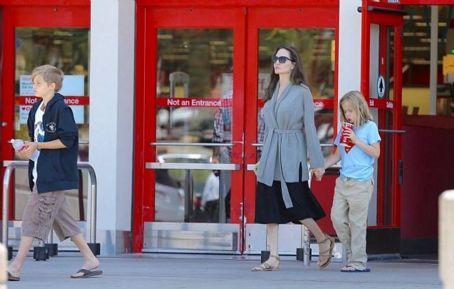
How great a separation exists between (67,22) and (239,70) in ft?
6.33

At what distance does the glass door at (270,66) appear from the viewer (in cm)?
1357

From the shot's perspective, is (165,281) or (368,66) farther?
(368,66)

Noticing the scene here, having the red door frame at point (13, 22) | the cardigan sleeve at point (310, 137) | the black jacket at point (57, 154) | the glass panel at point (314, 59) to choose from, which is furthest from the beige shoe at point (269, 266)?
the red door frame at point (13, 22)

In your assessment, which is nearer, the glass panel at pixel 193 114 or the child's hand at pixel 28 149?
the child's hand at pixel 28 149

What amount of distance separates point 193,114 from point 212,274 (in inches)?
100

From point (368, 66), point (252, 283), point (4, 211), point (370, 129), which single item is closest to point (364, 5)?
point (368, 66)

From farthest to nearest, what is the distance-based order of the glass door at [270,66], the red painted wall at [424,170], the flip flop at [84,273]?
the red painted wall at [424,170]
the glass door at [270,66]
the flip flop at [84,273]

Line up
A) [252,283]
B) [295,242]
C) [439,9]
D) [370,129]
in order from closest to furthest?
[252,283] → [370,129] → [295,242] → [439,9]

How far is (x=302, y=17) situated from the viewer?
13617mm

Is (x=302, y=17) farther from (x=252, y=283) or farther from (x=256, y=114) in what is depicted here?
(x=252, y=283)

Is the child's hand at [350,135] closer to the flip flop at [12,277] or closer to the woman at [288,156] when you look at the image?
the woman at [288,156]

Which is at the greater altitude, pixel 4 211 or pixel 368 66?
pixel 368 66

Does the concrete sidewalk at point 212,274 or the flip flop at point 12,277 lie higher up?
the flip flop at point 12,277

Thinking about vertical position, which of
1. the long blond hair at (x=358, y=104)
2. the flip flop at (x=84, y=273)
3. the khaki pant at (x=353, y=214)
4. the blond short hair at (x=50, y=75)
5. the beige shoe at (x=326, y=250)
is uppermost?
the blond short hair at (x=50, y=75)
